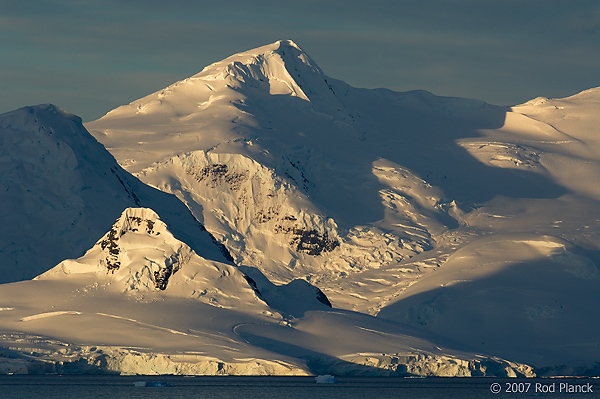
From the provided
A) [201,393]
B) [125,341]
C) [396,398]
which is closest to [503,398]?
[396,398]

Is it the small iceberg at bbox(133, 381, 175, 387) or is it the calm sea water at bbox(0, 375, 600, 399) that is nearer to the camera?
the calm sea water at bbox(0, 375, 600, 399)

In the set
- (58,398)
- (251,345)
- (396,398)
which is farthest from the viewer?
(251,345)

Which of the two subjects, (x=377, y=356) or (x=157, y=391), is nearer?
(x=157, y=391)

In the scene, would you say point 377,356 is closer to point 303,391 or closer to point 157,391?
point 303,391

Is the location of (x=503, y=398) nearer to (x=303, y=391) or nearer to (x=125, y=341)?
(x=303, y=391)

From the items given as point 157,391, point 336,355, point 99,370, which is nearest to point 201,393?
point 157,391

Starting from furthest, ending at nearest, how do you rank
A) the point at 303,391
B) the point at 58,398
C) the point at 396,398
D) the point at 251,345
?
the point at 251,345
the point at 303,391
the point at 396,398
the point at 58,398

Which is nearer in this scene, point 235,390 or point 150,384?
point 150,384

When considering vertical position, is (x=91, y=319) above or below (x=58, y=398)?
above

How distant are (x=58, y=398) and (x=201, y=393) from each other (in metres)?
20.9

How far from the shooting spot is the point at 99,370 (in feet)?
607

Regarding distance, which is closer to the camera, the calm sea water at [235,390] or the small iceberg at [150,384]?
the calm sea water at [235,390]

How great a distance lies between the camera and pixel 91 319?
199 metres

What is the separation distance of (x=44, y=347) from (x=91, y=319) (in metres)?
14.7
